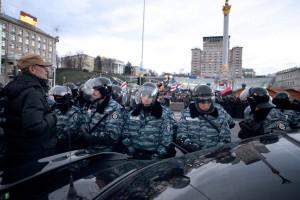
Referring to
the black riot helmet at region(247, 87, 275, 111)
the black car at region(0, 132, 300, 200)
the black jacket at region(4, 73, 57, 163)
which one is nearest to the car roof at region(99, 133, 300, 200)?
the black car at region(0, 132, 300, 200)

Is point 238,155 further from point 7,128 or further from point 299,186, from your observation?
point 7,128

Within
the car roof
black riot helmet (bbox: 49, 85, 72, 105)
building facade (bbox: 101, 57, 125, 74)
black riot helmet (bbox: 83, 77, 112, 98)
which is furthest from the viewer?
building facade (bbox: 101, 57, 125, 74)

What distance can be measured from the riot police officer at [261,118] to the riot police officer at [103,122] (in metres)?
1.89

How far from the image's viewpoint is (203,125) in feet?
11.7

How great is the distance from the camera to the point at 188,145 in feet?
11.6

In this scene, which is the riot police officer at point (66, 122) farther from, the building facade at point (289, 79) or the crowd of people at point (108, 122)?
the building facade at point (289, 79)

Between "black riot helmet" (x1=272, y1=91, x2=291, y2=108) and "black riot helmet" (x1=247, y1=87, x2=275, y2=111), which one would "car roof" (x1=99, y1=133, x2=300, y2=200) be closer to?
"black riot helmet" (x1=247, y1=87, x2=275, y2=111)

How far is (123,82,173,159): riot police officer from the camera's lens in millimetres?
3473

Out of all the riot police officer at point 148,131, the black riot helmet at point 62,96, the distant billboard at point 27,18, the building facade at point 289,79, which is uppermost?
the distant billboard at point 27,18

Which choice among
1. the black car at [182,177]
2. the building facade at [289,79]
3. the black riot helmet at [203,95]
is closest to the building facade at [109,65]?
the building facade at [289,79]

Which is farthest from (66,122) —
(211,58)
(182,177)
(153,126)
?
(211,58)

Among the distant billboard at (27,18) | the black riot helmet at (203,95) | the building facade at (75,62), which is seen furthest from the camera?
the building facade at (75,62)

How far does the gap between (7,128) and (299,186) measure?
9.00 feet

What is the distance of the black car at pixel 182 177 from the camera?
1.29 meters
